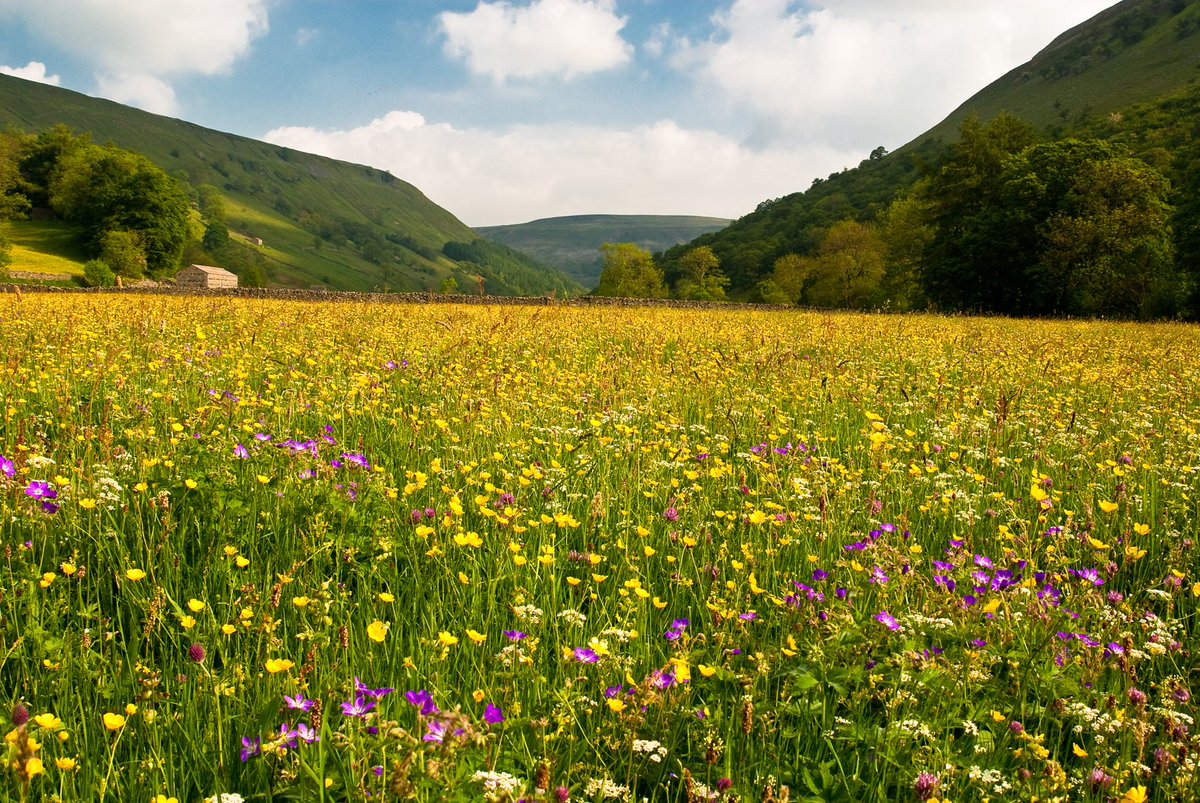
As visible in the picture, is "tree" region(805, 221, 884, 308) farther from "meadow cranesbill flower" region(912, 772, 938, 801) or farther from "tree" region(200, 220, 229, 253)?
"tree" region(200, 220, 229, 253)

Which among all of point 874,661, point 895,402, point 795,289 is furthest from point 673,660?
point 795,289

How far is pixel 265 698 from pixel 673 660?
4.00ft

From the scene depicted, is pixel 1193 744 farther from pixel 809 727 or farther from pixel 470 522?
pixel 470 522

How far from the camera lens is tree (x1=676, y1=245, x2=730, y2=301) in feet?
344

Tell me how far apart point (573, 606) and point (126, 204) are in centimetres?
12421

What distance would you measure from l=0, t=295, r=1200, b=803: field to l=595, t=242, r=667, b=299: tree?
355ft

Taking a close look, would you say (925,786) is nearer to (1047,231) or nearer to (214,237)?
(1047,231)

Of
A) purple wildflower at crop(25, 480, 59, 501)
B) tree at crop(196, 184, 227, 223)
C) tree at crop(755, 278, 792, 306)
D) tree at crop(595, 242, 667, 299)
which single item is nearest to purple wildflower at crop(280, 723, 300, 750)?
purple wildflower at crop(25, 480, 59, 501)

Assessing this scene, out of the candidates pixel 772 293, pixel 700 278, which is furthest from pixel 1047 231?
pixel 700 278

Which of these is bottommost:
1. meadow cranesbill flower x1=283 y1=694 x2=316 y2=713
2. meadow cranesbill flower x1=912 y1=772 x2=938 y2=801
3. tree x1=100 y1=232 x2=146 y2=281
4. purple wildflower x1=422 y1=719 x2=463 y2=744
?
meadow cranesbill flower x1=912 y1=772 x2=938 y2=801

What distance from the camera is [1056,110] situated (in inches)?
5910

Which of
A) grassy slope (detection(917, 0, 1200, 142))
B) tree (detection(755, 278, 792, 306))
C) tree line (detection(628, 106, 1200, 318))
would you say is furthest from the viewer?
grassy slope (detection(917, 0, 1200, 142))

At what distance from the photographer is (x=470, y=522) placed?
11.0 ft

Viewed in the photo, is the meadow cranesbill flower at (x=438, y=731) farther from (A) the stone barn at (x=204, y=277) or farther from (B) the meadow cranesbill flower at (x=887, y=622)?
(A) the stone barn at (x=204, y=277)
